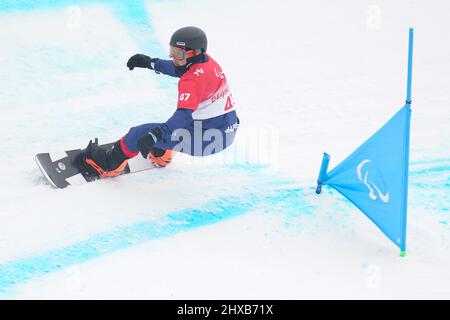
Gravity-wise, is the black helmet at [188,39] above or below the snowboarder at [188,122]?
above

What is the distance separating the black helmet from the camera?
4.10m

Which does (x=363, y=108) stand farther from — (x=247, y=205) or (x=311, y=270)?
(x=311, y=270)

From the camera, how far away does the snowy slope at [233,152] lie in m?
3.68

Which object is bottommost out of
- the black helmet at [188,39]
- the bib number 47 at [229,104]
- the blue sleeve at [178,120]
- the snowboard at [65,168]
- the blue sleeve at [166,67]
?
the snowboard at [65,168]

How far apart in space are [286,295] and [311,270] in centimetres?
27

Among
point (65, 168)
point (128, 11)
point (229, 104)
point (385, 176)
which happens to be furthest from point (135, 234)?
point (128, 11)

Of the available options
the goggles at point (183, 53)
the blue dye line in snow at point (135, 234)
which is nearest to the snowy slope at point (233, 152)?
the blue dye line in snow at point (135, 234)

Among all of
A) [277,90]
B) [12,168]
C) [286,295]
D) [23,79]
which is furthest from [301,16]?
[286,295]

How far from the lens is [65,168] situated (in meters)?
4.50

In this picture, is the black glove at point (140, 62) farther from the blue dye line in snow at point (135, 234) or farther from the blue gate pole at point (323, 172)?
the blue gate pole at point (323, 172)

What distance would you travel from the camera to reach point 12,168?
4.64 m

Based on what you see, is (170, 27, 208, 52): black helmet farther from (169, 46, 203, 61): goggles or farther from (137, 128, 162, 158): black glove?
(137, 128, 162, 158): black glove

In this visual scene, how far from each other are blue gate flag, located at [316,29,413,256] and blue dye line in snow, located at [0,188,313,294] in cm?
38

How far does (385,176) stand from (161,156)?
5.26ft
